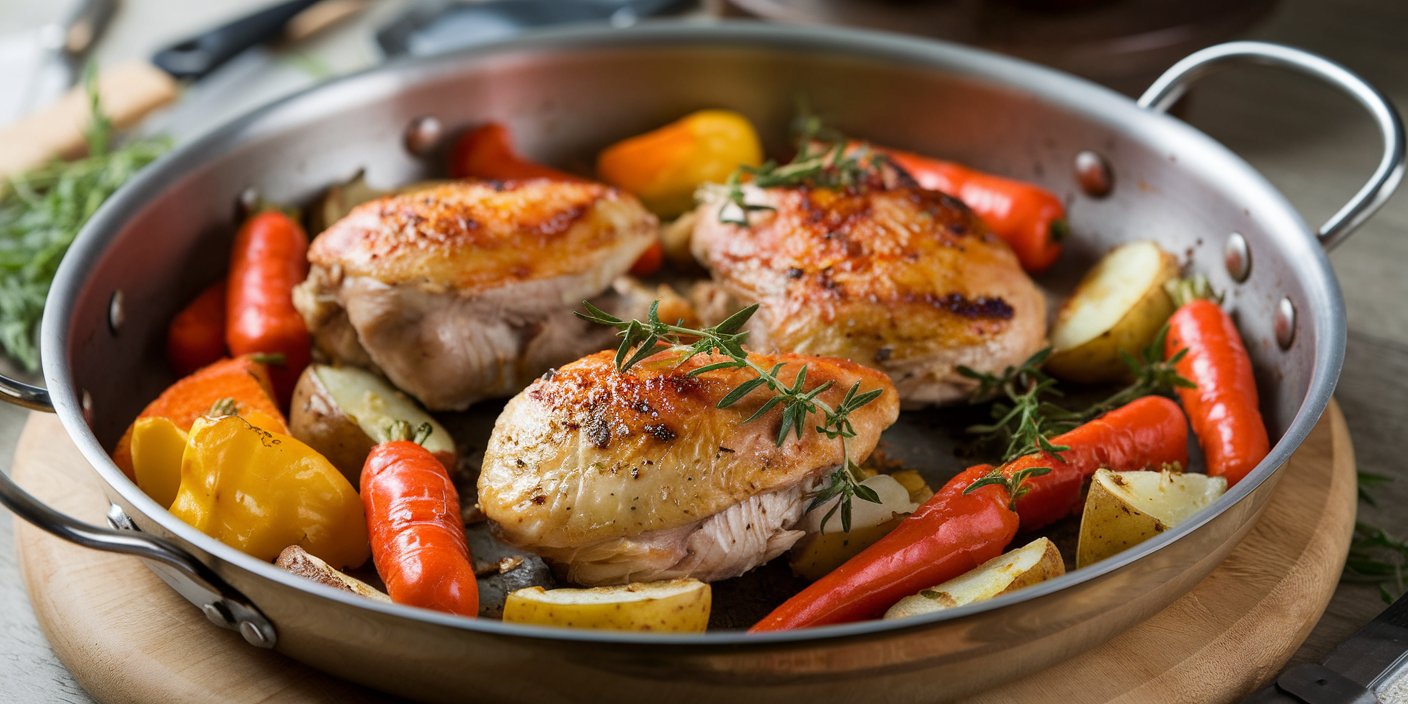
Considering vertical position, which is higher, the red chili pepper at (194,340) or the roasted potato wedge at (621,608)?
the roasted potato wedge at (621,608)

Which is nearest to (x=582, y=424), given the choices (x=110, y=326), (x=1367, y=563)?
(x=110, y=326)

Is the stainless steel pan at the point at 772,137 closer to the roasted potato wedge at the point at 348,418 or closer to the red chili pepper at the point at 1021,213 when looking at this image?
the red chili pepper at the point at 1021,213

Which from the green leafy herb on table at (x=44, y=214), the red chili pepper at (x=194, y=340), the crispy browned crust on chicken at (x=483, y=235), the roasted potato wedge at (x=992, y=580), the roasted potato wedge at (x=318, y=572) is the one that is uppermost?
the crispy browned crust on chicken at (x=483, y=235)

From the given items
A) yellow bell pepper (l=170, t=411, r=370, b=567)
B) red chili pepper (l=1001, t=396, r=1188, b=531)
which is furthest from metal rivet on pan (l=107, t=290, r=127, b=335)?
red chili pepper (l=1001, t=396, r=1188, b=531)

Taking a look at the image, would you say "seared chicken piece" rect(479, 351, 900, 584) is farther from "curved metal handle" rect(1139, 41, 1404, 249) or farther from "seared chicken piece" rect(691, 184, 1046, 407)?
"curved metal handle" rect(1139, 41, 1404, 249)

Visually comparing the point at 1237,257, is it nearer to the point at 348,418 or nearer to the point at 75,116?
the point at 348,418

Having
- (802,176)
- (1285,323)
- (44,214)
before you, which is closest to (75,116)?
(44,214)

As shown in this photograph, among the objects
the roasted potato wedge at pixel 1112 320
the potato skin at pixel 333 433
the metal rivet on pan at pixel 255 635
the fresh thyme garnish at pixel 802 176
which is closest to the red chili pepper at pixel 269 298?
the potato skin at pixel 333 433
